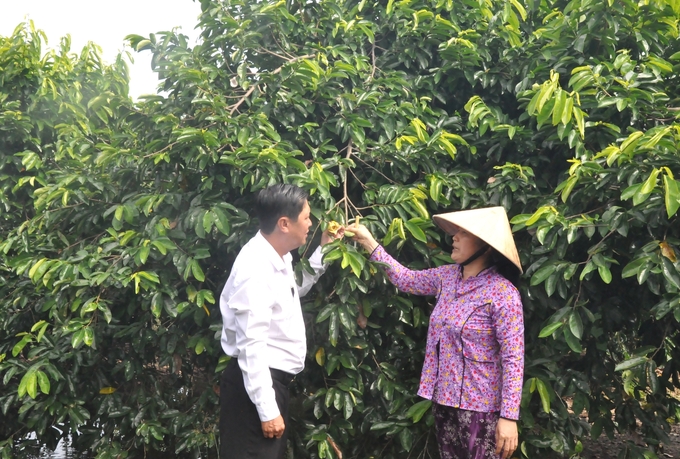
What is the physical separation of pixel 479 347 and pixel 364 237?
2.10ft

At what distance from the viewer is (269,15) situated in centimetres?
301

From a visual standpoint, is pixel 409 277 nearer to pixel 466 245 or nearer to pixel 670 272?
pixel 466 245

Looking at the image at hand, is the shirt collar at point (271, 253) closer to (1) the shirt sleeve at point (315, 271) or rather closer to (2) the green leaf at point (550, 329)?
(1) the shirt sleeve at point (315, 271)

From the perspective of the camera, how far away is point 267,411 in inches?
84.6

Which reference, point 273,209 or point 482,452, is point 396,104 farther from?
point 482,452

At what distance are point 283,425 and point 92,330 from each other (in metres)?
1.17

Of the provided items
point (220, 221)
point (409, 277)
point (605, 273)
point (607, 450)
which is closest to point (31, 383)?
point (220, 221)

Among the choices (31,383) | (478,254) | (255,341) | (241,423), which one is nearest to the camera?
(255,341)

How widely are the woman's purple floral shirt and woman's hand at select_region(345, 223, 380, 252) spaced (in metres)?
0.38

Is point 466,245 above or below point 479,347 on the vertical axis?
above

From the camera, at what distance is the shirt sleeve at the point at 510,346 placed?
2.19m

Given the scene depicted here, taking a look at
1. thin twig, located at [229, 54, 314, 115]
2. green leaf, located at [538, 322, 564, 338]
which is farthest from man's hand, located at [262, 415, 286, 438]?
thin twig, located at [229, 54, 314, 115]

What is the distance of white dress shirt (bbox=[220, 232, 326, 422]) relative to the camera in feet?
7.03

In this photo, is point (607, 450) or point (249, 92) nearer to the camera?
point (249, 92)
